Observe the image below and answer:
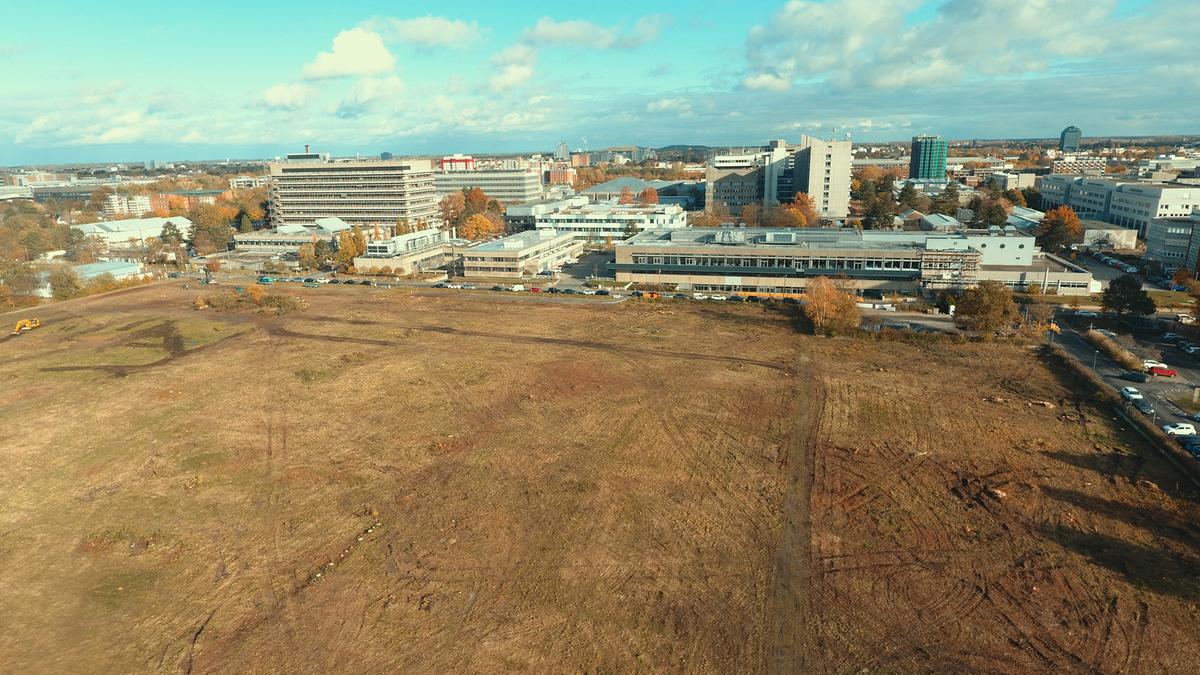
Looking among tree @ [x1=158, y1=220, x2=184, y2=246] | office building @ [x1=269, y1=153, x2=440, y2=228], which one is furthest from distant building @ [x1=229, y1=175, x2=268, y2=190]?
tree @ [x1=158, y1=220, x2=184, y2=246]

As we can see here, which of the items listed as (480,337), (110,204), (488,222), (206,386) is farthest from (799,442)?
(110,204)

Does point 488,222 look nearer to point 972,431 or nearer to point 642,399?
point 642,399

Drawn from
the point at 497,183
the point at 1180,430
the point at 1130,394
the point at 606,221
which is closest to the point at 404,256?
the point at 606,221

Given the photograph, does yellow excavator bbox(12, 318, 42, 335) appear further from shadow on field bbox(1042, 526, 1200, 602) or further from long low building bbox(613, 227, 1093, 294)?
shadow on field bbox(1042, 526, 1200, 602)

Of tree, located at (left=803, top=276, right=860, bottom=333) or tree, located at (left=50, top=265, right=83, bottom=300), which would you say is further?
tree, located at (left=50, top=265, right=83, bottom=300)

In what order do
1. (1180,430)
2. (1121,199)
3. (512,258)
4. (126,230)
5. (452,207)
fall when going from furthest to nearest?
(452,207) → (126,230) → (1121,199) → (512,258) → (1180,430)

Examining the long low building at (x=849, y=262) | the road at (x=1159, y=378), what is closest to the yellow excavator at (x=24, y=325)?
the long low building at (x=849, y=262)

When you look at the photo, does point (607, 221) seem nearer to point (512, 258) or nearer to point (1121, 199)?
point (512, 258)
